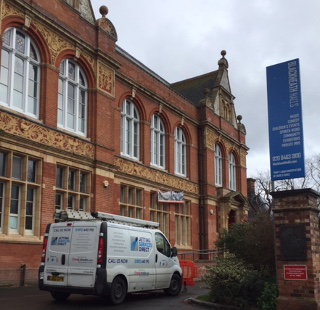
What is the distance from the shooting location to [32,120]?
15.9 m

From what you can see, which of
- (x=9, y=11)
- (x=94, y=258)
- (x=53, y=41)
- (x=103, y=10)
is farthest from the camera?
(x=103, y=10)

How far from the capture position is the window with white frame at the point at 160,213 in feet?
78.4

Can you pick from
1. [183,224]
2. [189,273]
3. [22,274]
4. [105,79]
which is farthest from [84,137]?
[183,224]

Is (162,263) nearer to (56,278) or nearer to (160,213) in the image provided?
(56,278)

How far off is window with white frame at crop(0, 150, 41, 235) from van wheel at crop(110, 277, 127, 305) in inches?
196

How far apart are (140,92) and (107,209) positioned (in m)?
7.13

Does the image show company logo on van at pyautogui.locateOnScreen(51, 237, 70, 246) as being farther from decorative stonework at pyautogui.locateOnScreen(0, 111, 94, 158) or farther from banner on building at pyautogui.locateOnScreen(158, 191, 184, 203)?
banner on building at pyautogui.locateOnScreen(158, 191, 184, 203)

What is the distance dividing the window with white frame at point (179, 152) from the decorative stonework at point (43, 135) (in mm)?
8980

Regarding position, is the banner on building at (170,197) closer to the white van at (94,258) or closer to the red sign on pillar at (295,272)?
the white van at (94,258)

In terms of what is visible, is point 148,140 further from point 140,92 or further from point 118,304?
point 118,304

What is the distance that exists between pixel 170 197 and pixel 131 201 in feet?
11.0

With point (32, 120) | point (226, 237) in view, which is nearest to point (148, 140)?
point (32, 120)

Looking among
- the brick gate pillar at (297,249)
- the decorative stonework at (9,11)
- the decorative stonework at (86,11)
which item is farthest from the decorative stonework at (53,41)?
the brick gate pillar at (297,249)

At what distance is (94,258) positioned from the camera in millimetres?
10891
